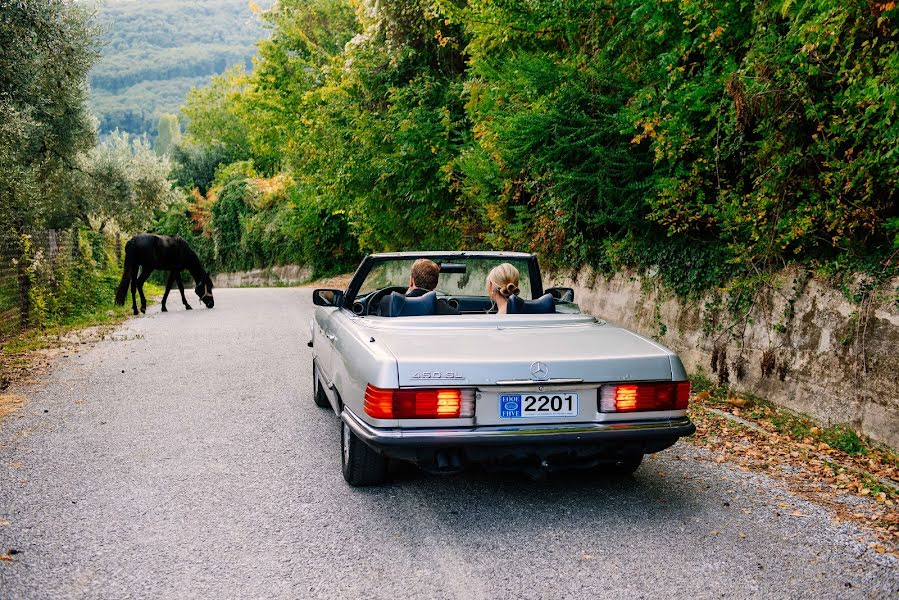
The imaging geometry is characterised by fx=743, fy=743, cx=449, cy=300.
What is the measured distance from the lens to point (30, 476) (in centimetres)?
506

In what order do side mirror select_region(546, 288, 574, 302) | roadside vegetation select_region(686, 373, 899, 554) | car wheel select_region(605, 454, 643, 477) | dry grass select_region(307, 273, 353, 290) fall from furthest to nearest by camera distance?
dry grass select_region(307, 273, 353, 290), side mirror select_region(546, 288, 574, 302), car wheel select_region(605, 454, 643, 477), roadside vegetation select_region(686, 373, 899, 554)

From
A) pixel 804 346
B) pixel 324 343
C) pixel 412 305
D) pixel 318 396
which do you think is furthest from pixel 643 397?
pixel 318 396

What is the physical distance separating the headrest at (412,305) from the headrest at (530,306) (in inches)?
21.3

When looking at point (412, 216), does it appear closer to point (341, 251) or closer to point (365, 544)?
point (365, 544)

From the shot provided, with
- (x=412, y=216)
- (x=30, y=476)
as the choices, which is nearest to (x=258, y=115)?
(x=412, y=216)

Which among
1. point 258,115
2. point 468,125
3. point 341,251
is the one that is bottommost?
point 341,251

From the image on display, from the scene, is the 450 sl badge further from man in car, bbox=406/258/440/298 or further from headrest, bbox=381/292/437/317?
man in car, bbox=406/258/440/298

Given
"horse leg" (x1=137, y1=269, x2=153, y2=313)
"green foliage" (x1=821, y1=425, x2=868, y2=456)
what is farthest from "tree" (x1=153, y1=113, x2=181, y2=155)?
"green foliage" (x1=821, y1=425, x2=868, y2=456)

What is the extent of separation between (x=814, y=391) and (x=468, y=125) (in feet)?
→ 35.4

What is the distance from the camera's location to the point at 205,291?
18781 mm

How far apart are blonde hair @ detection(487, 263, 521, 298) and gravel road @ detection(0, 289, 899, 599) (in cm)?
130

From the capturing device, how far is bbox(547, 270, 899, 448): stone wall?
5.62 m

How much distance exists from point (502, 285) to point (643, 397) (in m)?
1.49

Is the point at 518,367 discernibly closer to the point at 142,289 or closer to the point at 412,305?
the point at 412,305
